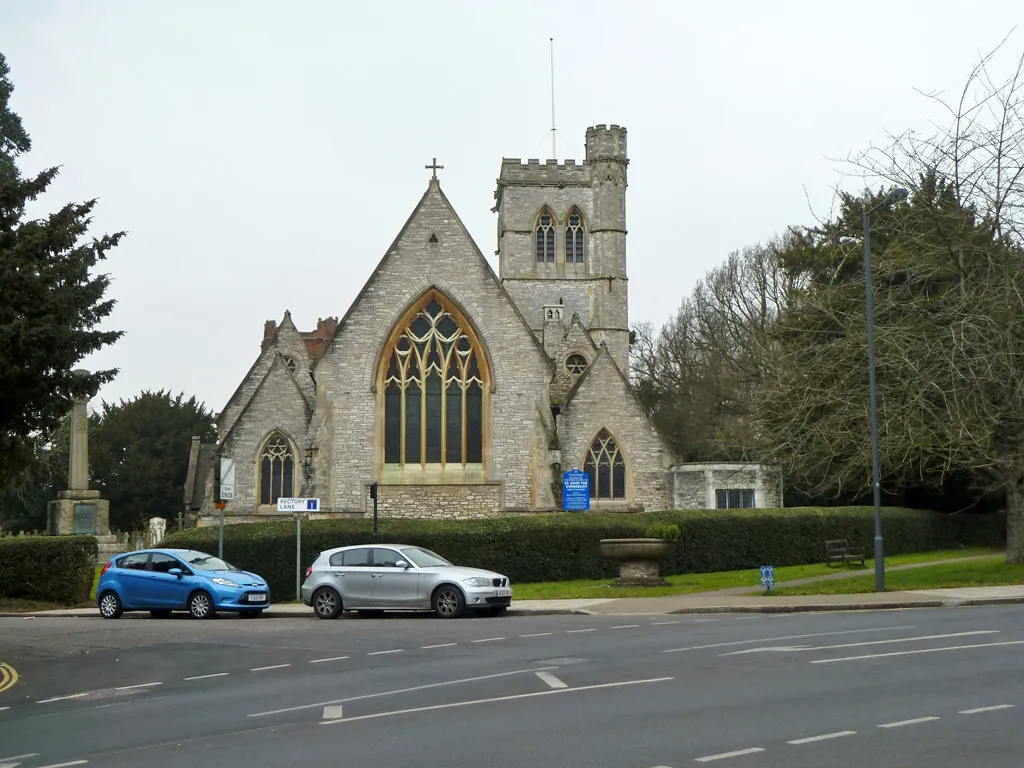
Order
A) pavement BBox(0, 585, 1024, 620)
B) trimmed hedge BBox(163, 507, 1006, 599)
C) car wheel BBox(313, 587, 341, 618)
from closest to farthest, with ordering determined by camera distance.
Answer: pavement BBox(0, 585, 1024, 620) → car wheel BBox(313, 587, 341, 618) → trimmed hedge BBox(163, 507, 1006, 599)

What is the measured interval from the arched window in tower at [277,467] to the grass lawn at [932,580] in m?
18.9

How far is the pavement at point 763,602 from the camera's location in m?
21.0

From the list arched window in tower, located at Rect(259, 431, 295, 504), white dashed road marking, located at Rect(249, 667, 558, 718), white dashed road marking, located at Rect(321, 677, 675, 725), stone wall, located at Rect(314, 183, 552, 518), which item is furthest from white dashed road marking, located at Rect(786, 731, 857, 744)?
arched window in tower, located at Rect(259, 431, 295, 504)

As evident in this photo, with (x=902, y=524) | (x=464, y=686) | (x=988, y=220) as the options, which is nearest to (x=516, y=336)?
(x=902, y=524)

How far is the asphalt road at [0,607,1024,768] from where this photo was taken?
866cm

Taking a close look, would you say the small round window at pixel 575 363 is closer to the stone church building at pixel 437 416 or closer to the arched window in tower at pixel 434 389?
the stone church building at pixel 437 416

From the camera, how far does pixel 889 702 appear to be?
10297 millimetres

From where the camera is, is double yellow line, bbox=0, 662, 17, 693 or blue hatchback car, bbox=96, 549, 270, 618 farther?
blue hatchback car, bbox=96, 549, 270, 618

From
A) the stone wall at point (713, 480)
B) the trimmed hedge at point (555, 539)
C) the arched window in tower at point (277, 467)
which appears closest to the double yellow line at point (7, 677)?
the trimmed hedge at point (555, 539)

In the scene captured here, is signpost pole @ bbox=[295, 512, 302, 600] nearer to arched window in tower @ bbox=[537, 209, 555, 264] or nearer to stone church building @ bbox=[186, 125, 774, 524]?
stone church building @ bbox=[186, 125, 774, 524]

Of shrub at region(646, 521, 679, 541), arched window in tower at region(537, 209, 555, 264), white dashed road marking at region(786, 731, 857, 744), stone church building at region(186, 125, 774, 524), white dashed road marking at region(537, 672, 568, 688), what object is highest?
arched window in tower at region(537, 209, 555, 264)

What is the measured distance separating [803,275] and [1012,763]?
40668mm

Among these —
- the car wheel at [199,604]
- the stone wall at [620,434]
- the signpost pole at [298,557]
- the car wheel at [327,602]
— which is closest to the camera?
the car wheel at [327,602]

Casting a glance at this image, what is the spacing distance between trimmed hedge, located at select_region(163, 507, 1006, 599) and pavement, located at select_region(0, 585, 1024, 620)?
171 inches
